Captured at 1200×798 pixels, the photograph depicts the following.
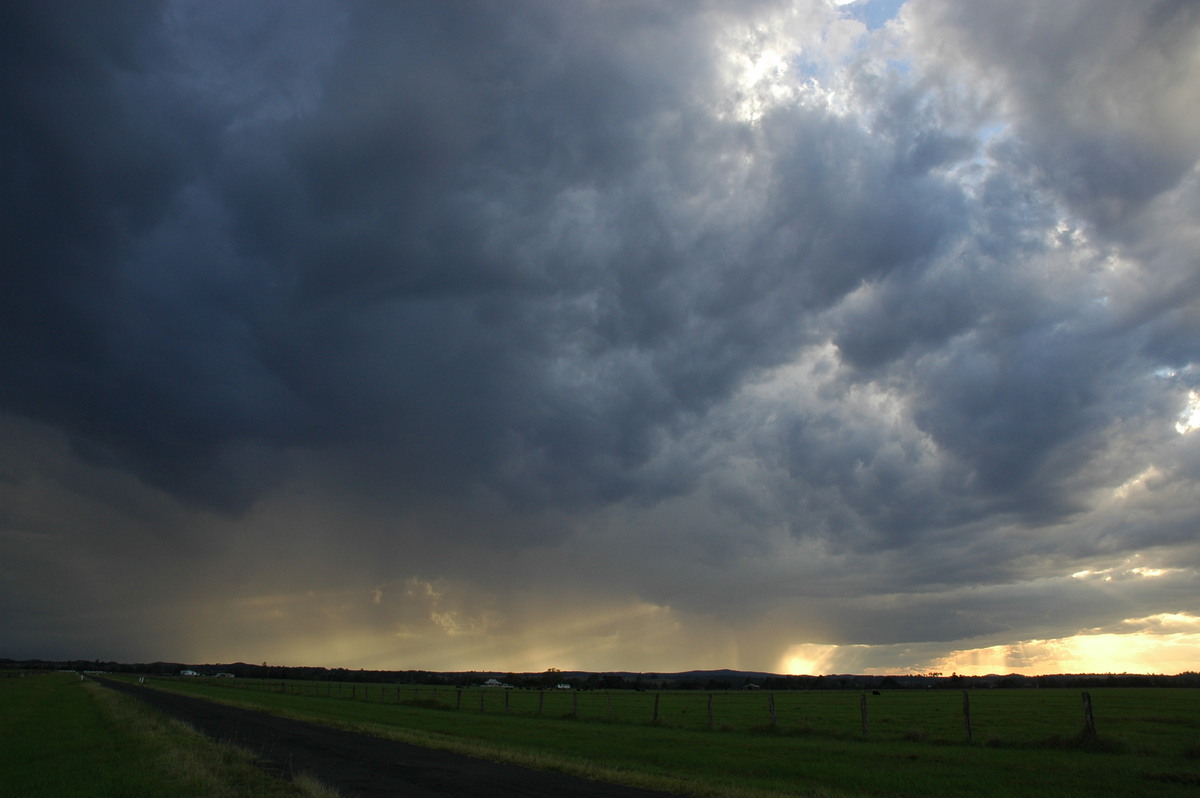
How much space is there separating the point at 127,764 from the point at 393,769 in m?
8.94

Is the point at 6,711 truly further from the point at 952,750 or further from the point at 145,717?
the point at 952,750

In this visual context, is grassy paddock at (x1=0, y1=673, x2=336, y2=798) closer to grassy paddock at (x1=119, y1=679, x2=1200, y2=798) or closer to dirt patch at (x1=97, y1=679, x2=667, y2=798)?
dirt patch at (x1=97, y1=679, x2=667, y2=798)

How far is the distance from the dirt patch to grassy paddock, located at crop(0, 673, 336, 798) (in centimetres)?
130

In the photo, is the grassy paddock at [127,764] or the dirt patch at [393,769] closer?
the grassy paddock at [127,764]

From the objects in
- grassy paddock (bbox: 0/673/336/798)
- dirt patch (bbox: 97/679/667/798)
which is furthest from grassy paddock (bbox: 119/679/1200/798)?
grassy paddock (bbox: 0/673/336/798)

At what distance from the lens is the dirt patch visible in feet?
57.8

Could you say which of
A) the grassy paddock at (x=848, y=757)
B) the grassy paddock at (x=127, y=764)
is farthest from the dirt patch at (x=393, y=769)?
the grassy paddock at (x=848, y=757)

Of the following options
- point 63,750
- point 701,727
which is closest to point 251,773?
point 63,750

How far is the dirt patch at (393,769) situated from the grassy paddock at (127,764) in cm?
130

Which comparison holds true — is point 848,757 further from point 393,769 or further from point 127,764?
point 127,764

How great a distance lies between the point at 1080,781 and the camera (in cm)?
1981

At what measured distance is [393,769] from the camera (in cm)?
2167

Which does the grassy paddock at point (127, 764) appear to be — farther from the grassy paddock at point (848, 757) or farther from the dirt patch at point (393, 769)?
the grassy paddock at point (848, 757)

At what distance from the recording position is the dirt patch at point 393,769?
17.6 meters
